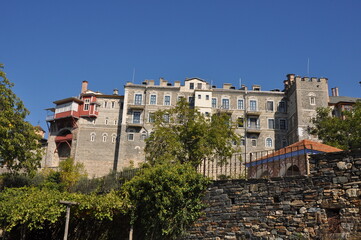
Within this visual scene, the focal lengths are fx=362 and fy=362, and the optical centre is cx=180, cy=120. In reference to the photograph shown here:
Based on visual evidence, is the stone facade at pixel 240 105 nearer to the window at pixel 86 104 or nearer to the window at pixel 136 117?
the window at pixel 136 117

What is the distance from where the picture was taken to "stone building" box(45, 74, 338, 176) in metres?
45.8

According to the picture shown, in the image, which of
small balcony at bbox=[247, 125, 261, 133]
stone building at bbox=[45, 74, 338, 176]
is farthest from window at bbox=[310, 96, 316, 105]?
small balcony at bbox=[247, 125, 261, 133]

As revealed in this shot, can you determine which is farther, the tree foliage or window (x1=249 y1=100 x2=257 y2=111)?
window (x1=249 y1=100 x2=257 y2=111)

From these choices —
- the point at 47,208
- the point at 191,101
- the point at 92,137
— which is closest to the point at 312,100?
the point at 191,101

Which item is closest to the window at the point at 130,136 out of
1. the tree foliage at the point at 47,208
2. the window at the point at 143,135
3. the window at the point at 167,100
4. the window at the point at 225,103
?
the window at the point at 143,135

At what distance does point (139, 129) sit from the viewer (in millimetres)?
47062

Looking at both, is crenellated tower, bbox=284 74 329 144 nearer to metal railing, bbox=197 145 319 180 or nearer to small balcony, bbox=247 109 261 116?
small balcony, bbox=247 109 261 116

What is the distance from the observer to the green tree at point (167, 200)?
1170 centimetres

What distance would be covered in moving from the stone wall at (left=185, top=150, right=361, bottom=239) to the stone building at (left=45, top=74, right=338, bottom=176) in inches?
1355

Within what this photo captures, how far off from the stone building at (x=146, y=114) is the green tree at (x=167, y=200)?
108 feet

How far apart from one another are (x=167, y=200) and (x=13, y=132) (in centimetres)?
1403

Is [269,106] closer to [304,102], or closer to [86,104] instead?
[304,102]

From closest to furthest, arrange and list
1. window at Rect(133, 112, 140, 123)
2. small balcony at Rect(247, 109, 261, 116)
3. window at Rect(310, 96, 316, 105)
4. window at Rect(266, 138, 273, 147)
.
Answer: window at Rect(310, 96, 316, 105) → window at Rect(266, 138, 273, 147) → window at Rect(133, 112, 140, 123) → small balcony at Rect(247, 109, 261, 116)

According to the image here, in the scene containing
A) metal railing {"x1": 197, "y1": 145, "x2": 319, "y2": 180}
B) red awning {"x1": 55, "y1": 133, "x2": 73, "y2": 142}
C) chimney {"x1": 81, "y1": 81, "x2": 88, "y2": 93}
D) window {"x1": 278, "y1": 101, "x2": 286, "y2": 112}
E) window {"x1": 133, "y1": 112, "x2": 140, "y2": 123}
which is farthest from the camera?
chimney {"x1": 81, "y1": 81, "x2": 88, "y2": 93}
